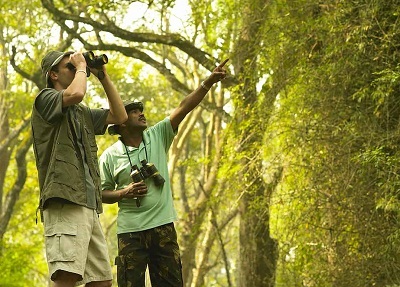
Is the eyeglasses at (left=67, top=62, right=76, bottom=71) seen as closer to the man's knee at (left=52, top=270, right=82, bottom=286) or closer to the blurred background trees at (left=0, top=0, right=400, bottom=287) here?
the man's knee at (left=52, top=270, right=82, bottom=286)

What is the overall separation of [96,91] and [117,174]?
60.1ft

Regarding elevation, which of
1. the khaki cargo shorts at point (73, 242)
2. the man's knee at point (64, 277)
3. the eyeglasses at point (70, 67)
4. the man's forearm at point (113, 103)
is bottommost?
the man's knee at point (64, 277)

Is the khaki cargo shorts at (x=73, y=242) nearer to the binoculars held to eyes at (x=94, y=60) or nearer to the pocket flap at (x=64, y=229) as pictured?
the pocket flap at (x=64, y=229)

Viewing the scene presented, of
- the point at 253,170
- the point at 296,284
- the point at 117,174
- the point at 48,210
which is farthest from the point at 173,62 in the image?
the point at 48,210

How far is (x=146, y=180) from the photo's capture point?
241 inches

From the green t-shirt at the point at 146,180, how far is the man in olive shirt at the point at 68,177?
103 centimetres

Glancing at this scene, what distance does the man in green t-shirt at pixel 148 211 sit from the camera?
6.04 m

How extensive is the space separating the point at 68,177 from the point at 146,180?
4.34 ft

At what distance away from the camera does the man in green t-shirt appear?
604 cm

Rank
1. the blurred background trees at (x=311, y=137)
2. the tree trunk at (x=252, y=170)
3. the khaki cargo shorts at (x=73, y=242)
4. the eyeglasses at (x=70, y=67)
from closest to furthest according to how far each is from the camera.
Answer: the khaki cargo shorts at (x=73, y=242) < the eyeglasses at (x=70, y=67) < the blurred background trees at (x=311, y=137) < the tree trunk at (x=252, y=170)

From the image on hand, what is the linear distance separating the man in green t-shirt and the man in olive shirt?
989 mm

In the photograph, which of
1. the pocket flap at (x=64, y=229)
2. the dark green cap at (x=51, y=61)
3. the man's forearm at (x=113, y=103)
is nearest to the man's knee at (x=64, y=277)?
the pocket flap at (x=64, y=229)

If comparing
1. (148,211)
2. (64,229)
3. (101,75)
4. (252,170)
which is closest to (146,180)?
(148,211)

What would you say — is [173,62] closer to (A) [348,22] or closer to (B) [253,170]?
(B) [253,170]
